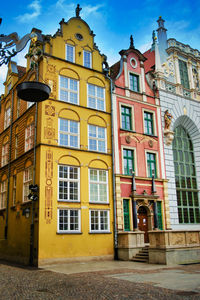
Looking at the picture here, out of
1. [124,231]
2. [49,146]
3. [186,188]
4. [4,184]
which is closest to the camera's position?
[49,146]

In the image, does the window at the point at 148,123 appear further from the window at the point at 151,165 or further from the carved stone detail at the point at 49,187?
the carved stone detail at the point at 49,187

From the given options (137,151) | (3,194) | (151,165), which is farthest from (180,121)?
(3,194)

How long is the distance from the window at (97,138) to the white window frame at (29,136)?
12.5 ft

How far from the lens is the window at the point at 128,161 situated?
2272 cm

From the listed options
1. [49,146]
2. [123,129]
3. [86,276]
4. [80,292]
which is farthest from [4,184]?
[80,292]

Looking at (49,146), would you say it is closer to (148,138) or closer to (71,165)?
(71,165)

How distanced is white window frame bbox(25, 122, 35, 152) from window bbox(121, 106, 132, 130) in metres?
6.62

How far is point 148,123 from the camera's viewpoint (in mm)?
25219

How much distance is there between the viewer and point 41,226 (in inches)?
695

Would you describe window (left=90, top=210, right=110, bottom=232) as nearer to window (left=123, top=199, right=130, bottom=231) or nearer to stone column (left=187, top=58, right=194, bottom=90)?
window (left=123, top=199, right=130, bottom=231)

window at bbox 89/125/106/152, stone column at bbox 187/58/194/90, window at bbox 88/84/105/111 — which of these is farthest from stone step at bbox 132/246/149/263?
stone column at bbox 187/58/194/90

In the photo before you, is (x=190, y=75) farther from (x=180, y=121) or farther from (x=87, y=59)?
(x=87, y=59)

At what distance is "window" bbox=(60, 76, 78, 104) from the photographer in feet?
68.8

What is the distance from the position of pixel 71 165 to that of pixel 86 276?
323 inches
